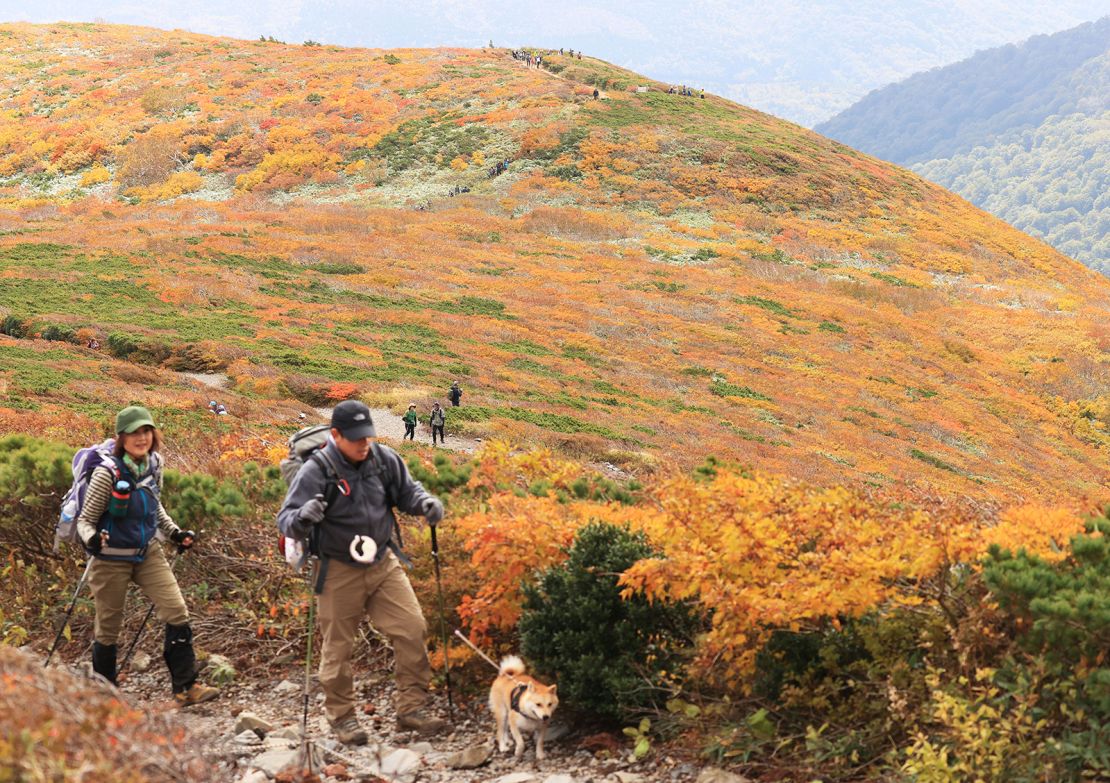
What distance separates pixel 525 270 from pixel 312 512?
3921 centimetres

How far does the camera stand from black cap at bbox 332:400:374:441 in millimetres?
5656

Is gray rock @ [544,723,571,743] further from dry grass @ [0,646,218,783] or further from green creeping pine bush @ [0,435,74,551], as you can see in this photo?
green creeping pine bush @ [0,435,74,551]

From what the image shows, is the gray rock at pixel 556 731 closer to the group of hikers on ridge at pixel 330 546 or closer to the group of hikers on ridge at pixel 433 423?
the group of hikers on ridge at pixel 330 546

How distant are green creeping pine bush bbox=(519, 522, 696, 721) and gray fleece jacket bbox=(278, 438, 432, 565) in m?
1.05

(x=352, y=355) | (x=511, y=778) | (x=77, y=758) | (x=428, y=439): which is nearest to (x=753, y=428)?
(x=428, y=439)

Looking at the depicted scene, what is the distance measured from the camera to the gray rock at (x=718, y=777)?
501cm

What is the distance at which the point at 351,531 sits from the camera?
5.80m

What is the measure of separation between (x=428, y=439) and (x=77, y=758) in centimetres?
1832

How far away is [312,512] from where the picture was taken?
5496 mm

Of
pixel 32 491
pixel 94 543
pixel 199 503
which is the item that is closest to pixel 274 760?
pixel 94 543

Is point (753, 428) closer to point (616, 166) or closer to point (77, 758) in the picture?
point (77, 758)

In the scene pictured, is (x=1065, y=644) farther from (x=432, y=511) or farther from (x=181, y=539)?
(x=181, y=539)

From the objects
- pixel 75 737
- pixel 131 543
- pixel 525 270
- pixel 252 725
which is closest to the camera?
pixel 75 737

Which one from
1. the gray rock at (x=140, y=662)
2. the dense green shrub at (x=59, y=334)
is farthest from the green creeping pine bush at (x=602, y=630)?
the dense green shrub at (x=59, y=334)
